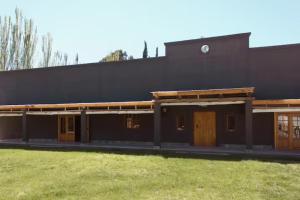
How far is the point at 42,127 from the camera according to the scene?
78.2 ft

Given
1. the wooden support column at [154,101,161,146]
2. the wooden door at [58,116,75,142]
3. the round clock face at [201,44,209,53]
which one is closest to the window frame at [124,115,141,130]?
the wooden support column at [154,101,161,146]

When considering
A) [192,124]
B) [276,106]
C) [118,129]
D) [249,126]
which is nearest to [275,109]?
[276,106]

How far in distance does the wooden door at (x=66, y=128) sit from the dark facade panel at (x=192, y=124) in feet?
24.0

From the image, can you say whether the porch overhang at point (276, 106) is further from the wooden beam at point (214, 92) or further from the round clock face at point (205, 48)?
the round clock face at point (205, 48)

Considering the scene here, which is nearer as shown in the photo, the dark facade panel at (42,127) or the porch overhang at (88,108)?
the porch overhang at (88,108)

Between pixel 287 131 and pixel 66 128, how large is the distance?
14873 millimetres

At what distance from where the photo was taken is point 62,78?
23953 mm

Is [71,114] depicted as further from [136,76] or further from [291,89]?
[291,89]

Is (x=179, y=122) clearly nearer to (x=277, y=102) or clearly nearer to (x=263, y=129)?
(x=263, y=129)

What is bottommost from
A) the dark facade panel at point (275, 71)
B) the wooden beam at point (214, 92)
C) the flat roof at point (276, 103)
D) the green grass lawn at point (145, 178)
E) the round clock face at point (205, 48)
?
the green grass lawn at point (145, 178)

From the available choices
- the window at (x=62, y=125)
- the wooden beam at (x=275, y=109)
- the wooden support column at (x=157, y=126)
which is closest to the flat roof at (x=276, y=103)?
the wooden beam at (x=275, y=109)

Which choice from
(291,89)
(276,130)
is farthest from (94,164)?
(291,89)

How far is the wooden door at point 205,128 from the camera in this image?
18328 millimetres

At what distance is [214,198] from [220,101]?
332 inches
